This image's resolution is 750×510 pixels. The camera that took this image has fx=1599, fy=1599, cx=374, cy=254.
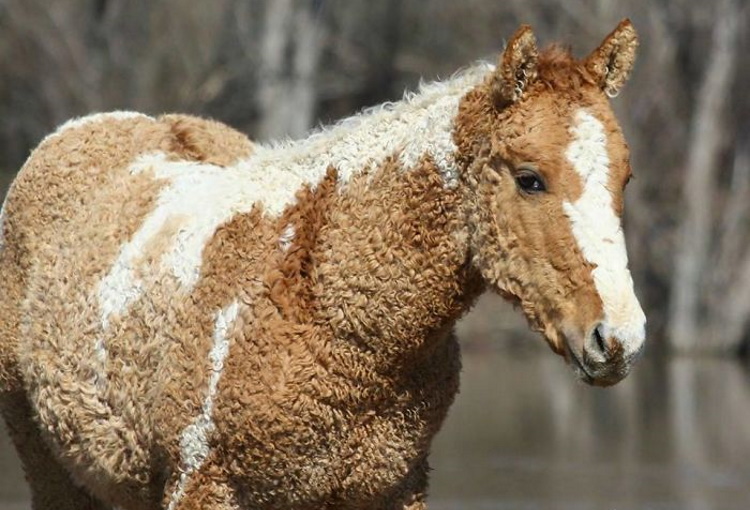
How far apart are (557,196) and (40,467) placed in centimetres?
274

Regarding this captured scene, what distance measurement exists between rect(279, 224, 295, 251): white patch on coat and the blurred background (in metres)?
8.13

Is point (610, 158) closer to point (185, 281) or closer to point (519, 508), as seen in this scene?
point (185, 281)

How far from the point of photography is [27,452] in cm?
605

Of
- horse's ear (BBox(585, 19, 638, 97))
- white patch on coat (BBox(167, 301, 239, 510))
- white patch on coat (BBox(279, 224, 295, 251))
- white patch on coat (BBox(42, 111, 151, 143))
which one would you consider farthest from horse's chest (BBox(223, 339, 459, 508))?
white patch on coat (BBox(42, 111, 151, 143))

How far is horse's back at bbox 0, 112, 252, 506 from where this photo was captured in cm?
511

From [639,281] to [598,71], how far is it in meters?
18.5

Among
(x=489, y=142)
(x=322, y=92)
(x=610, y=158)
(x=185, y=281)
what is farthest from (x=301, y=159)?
(x=322, y=92)

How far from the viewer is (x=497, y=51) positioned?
1791cm

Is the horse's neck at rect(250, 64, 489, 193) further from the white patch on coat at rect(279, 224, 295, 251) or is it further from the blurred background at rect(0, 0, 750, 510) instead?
the blurred background at rect(0, 0, 750, 510)

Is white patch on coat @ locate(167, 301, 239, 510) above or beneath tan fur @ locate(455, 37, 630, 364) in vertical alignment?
beneath

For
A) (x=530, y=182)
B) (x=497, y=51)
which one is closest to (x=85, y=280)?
(x=530, y=182)

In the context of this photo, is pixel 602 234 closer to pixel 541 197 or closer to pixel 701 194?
pixel 541 197

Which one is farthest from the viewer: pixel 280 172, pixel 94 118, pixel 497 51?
pixel 497 51

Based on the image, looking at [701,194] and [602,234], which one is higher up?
[701,194]
